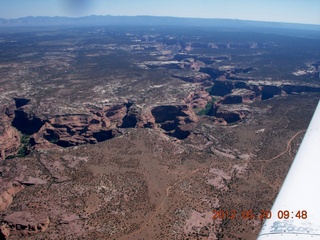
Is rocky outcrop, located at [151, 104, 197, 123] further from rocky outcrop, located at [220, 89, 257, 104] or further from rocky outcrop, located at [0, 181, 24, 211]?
rocky outcrop, located at [0, 181, 24, 211]

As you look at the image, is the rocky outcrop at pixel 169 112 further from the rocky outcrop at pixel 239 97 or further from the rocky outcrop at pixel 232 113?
the rocky outcrop at pixel 239 97

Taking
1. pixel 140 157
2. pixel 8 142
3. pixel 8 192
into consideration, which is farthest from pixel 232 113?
pixel 8 192

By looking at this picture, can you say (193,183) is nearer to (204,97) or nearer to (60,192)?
(60,192)

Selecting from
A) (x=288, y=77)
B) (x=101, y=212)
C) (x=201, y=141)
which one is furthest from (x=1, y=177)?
(x=288, y=77)

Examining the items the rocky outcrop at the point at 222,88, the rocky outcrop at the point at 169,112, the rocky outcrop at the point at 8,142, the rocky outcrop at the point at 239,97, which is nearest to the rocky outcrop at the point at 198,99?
the rocky outcrop at the point at 239,97

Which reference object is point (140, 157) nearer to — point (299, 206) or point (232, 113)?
point (232, 113)

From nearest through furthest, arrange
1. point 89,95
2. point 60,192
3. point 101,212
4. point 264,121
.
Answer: point 101,212, point 60,192, point 264,121, point 89,95

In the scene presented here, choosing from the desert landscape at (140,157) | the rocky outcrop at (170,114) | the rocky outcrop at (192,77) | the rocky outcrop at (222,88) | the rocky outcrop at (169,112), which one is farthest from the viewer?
the rocky outcrop at (192,77)
